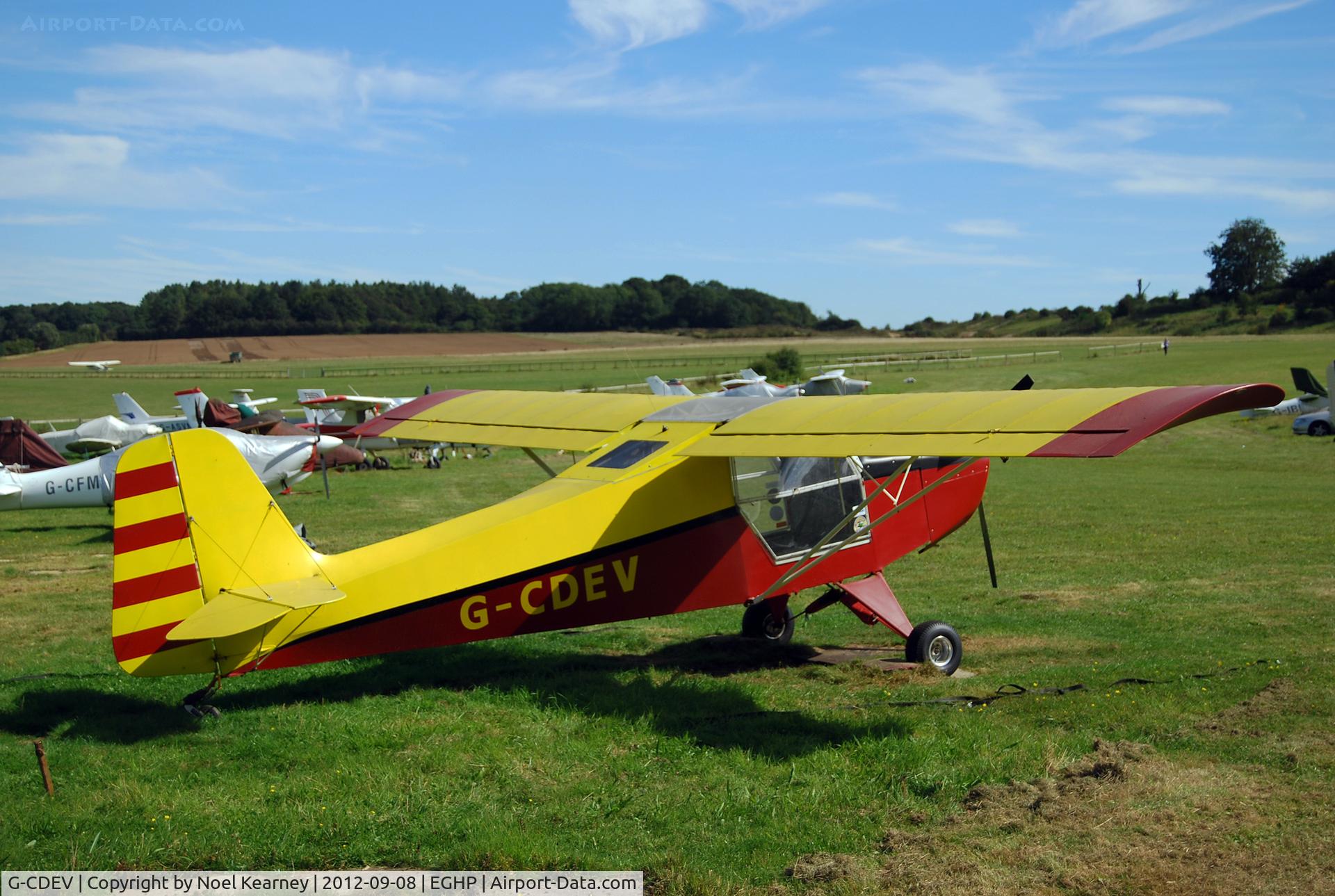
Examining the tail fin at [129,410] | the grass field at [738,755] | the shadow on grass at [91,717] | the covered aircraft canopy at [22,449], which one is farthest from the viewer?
the tail fin at [129,410]

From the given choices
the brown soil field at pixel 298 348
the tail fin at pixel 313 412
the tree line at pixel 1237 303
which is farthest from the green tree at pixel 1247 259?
the tail fin at pixel 313 412

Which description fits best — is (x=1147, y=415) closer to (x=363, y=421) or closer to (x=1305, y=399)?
(x=363, y=421)

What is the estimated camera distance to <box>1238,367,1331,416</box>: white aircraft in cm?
3042

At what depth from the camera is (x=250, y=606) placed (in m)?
6.09

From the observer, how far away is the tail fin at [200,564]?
6039mm

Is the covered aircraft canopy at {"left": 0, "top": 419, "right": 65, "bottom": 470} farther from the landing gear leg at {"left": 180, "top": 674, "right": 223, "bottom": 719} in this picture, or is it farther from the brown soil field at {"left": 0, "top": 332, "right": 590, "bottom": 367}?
the brown soil field at {"left": 0, "top": 332, "right": 590, "bottom": 367}

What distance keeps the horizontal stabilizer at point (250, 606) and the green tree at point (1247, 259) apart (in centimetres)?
11510

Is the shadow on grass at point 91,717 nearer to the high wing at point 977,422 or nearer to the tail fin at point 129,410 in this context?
the high wing at point 977,422

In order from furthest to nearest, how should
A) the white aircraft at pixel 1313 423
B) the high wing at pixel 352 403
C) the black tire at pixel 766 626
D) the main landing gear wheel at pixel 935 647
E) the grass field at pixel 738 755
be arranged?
the white aircraft at pixel 1313 423 < the high wing at pixel 352 403 < the black tire at pixel 766 626 < the main landing gear wheel at pixel 935 647 < the grass field at pixel 738 755

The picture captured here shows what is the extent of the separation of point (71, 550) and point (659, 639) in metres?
10.4

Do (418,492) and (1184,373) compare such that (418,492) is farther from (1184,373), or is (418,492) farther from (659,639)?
(1184,373)

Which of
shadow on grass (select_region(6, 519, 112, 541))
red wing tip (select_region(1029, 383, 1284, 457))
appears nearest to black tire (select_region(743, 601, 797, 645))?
red wing tip (select_region(1029, 383, 1284, 457))

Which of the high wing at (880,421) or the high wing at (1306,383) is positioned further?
the high wing at (1306,383)

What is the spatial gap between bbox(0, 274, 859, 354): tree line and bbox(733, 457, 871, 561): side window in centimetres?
11332
